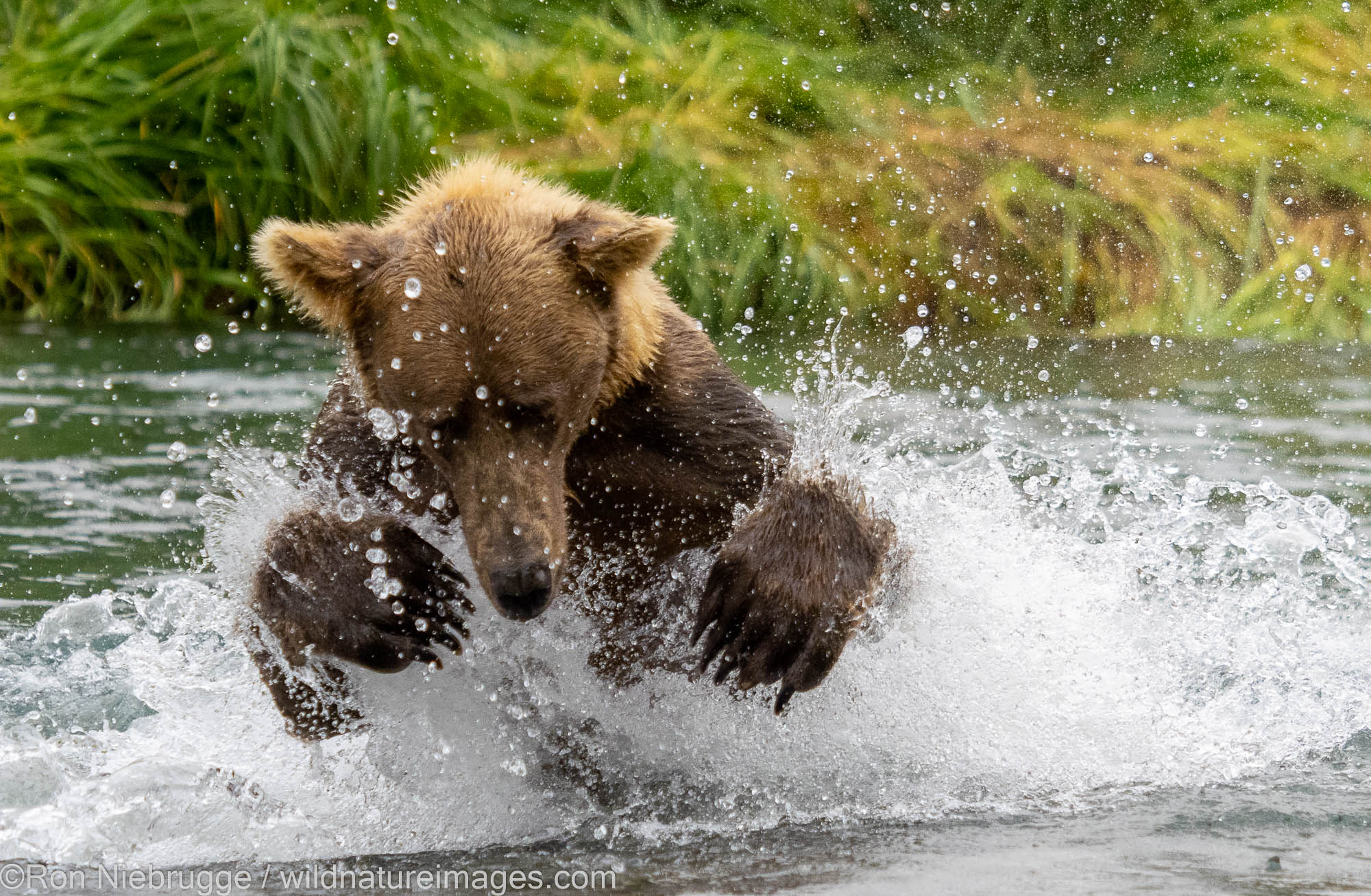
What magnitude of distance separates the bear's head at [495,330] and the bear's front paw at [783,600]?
41 centimetres

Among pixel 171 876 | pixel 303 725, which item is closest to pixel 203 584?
pixel 303 725

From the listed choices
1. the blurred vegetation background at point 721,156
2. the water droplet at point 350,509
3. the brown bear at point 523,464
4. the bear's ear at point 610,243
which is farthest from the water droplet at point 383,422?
the blurred vegetation background at point 721,156

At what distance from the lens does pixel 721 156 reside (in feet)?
35.5

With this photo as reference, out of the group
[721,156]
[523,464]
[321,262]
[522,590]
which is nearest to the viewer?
[522,590]

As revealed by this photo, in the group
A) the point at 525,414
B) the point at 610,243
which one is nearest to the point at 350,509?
the point at 525,414

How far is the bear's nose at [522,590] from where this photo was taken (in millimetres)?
A: 3115

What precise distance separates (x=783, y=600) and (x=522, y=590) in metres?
0.63

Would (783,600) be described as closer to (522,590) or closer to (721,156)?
(522,590)

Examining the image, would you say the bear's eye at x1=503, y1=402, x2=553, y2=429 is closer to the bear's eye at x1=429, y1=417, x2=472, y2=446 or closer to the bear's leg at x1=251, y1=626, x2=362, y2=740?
the bear's eye at x1=429, y1=417, x2=472, y2=446

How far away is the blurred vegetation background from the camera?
1013cm

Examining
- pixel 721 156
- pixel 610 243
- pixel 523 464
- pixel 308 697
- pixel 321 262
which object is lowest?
pixel 308 697

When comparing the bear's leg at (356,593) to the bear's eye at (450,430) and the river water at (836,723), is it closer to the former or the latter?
the river water at (836,723)

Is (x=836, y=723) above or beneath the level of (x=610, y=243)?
beneath

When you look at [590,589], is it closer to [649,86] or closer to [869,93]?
[649,86]
